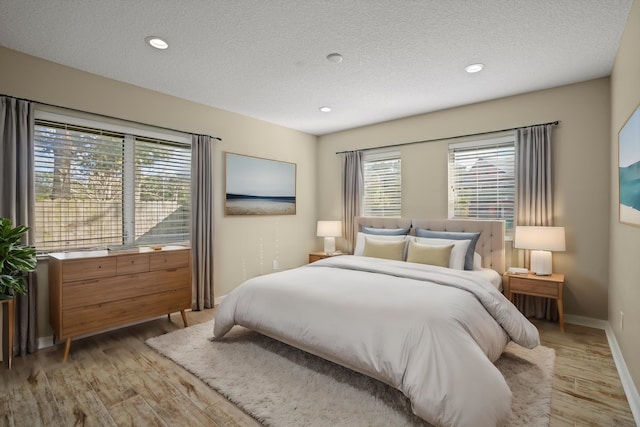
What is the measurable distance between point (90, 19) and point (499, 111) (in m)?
4.21

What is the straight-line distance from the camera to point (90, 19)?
7.75 feet

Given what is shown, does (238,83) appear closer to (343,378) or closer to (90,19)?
(90,19)

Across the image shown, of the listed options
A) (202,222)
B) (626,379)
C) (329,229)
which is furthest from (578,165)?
(202,222)

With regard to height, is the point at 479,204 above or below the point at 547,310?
above

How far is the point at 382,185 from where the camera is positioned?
5.11 meters

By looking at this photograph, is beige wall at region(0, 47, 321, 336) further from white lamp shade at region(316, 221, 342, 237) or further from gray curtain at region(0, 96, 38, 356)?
white lamp shade at region(316, 221, 342, 237)

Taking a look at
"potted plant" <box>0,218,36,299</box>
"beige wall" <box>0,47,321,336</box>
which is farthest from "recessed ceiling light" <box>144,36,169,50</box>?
"potted plant" <box>0,218,36,299</box>

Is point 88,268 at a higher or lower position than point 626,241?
lower

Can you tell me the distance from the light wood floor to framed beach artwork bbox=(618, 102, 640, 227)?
1.18 meters

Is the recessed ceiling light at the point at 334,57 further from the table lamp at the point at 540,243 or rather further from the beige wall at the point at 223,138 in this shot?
the table lamp at the point at 540,243

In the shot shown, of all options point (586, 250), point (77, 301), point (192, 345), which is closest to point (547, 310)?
point (586, 250)

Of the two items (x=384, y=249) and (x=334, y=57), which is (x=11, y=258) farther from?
(x=384, y=249)

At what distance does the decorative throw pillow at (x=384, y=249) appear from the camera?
3.88 meters

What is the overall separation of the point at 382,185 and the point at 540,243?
2.31 m
